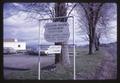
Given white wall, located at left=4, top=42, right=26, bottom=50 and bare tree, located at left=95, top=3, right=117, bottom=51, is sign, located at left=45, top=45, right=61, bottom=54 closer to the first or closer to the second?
white wall, located at left=4, top=42, right=26, bottom=50

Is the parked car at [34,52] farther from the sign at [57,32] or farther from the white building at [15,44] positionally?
the sign at [57,32]

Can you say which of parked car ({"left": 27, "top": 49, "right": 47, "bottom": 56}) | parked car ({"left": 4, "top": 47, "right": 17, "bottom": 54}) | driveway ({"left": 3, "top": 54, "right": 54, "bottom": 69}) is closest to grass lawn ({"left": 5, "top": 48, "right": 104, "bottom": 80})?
driveway ({"left": 3, "top": 54, "right": 54, "bottom": 69})

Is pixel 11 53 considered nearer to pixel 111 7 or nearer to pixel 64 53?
pixel 64 53

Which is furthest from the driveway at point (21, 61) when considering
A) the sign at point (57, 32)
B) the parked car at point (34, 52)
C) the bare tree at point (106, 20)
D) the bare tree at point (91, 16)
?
the bare tree at point (106, 20)

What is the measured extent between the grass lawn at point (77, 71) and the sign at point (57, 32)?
1.58 ft

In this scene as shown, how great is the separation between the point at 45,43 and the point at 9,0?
50.5 inches

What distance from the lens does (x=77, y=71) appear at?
534 cm

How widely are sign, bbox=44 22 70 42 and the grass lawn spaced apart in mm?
482

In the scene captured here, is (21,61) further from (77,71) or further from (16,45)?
(77,71)

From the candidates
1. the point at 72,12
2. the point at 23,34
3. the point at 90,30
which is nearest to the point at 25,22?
the point at 23,34

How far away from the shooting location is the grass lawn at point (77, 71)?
532cm

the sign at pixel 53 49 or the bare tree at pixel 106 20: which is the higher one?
the bare tree at pixel 106 20

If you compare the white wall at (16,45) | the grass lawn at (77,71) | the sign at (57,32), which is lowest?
the grass lawn at (77,71)

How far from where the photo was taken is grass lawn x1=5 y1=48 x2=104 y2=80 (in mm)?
5324
